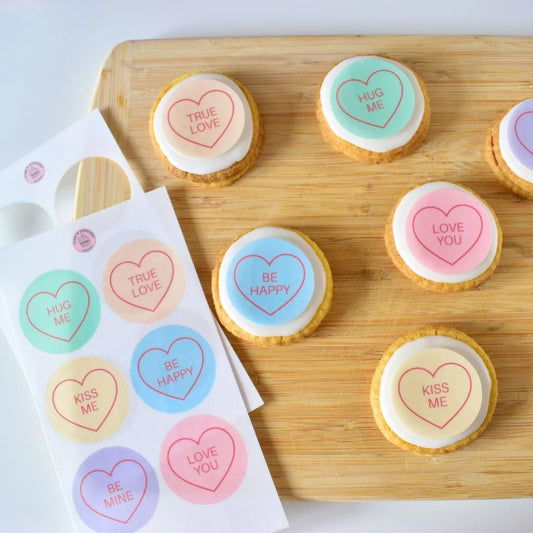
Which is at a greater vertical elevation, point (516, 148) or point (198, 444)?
point (516, 148)

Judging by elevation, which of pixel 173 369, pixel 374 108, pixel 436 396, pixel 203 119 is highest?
pixel 203 119

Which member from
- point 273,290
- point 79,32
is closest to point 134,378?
point 273,290

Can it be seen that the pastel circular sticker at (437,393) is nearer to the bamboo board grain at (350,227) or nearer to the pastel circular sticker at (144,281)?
the bamboo board grain at (350,227)

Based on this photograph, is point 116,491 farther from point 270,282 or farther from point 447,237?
point 447,237

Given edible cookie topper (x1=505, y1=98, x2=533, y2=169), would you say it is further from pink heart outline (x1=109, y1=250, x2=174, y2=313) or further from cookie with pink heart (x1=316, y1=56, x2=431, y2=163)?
pink heart outline (x1=109, y1=250, x2=174, y2=313)

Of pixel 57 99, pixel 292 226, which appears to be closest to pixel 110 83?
pixel 57 99
